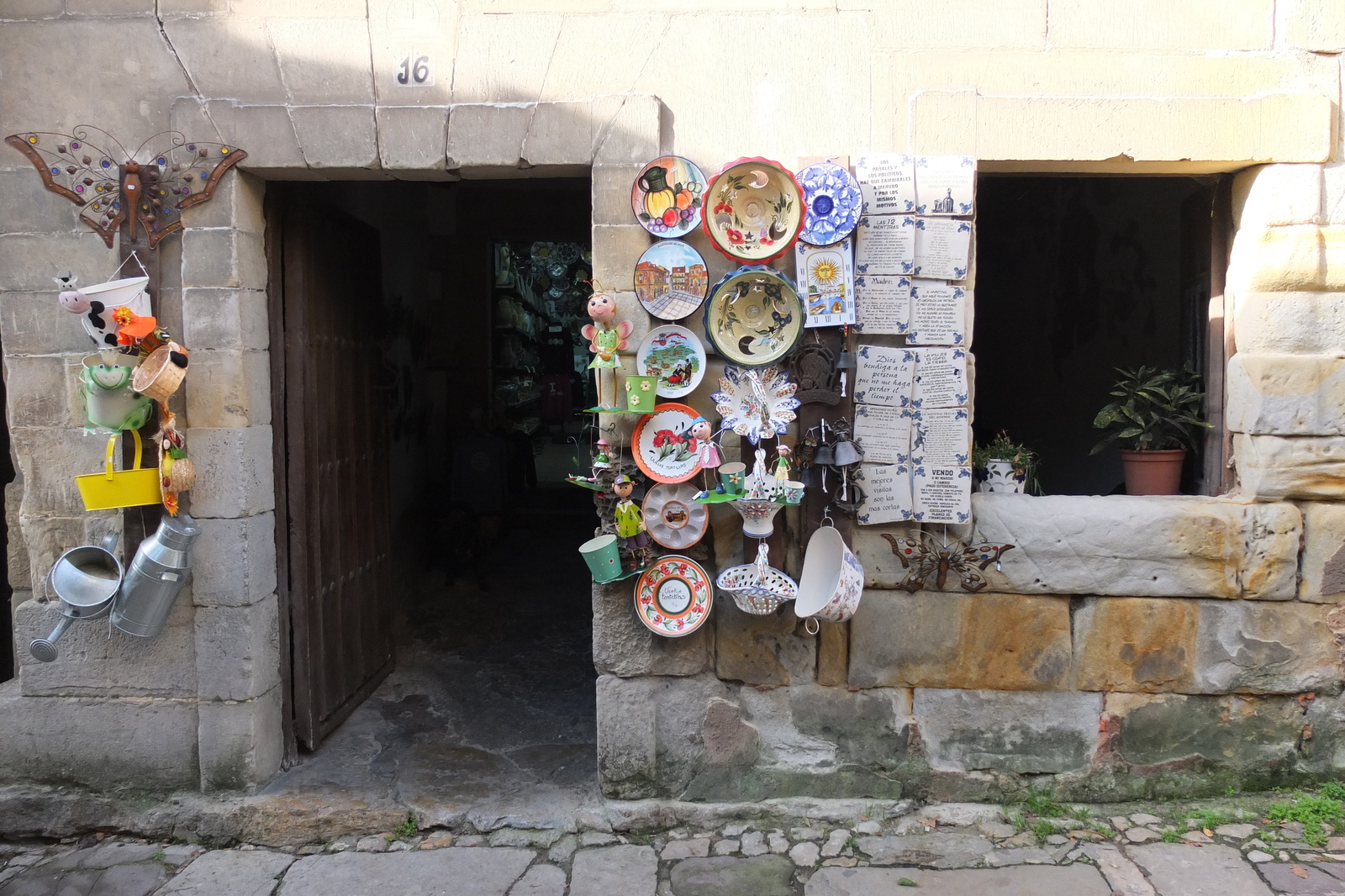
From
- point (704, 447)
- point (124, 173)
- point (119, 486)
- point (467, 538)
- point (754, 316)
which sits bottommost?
point (467, 538)

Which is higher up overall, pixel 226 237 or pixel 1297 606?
pixel 226 237

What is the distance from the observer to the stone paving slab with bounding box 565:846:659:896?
104 inches

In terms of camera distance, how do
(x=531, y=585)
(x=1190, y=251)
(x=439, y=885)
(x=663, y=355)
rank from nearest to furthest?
1. (x=439, y=885)
2. (x=663, y=355)
3. (x=1190, y=251)
4. (x=531, y=585)

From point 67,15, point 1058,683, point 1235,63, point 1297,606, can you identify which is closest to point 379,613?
point 67,15

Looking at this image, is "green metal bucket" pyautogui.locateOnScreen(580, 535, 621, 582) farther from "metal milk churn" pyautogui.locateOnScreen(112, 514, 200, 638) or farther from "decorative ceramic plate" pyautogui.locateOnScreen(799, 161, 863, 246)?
"metal milk churn" pyautogui.locateOnScreen(112, 514, 200, 638)

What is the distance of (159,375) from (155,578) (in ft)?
2.13

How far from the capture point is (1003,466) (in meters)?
3.12

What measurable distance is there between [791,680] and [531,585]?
109 inches

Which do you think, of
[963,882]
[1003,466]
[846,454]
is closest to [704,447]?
[846,454]

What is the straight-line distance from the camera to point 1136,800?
9.90ft

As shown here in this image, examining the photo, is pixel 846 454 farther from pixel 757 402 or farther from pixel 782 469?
pixel 757 402

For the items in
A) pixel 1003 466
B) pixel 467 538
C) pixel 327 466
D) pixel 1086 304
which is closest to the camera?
pixel 1003 466

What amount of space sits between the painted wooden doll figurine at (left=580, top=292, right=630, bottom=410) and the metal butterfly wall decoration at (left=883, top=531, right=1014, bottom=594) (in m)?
1.05

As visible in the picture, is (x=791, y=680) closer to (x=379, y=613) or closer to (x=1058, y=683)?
(x=1058, y=683)
